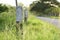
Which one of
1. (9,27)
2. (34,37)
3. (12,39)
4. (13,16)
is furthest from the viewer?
(13,16)

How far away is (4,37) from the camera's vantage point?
442 centimetres

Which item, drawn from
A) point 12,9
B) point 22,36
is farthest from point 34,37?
point 12,9

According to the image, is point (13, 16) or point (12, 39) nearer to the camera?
point (12, 39)

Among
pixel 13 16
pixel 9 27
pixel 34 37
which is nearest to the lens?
pixel 34 37

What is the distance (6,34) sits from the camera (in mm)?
4562

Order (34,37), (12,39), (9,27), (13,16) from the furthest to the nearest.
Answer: (13,16), (9,27), (34,37), (12,39)

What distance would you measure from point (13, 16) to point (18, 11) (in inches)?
78.7

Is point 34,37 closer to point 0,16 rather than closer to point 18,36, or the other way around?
point 18,36

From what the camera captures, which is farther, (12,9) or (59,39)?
(12,9)

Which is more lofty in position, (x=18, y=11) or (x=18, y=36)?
(x=18, y=11)

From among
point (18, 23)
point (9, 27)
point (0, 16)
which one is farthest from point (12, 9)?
point (18, 23)

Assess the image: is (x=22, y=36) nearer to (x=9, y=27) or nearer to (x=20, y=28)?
(x=20, y=28)

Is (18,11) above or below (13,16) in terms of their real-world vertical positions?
above

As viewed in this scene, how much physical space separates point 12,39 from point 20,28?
0.32m
